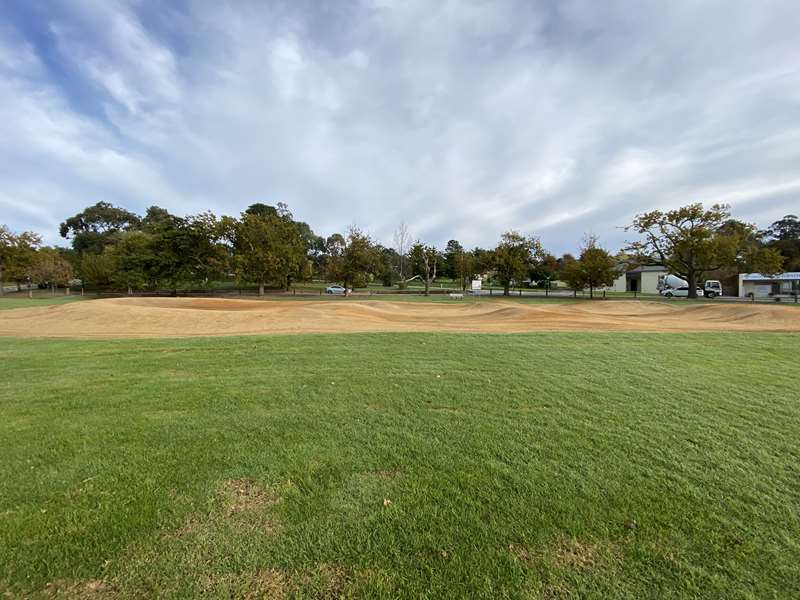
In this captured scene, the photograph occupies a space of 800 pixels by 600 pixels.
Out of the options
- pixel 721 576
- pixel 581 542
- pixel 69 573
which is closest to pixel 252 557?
pixel 69 573

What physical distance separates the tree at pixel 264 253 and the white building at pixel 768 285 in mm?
49965

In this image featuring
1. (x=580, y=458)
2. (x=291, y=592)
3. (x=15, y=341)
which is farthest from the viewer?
(x=15, y=341)

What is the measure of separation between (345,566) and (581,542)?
145 centimetres

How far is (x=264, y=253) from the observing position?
3719 cm

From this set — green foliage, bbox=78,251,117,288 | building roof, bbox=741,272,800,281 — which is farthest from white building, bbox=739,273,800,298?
green foliage, bbox=78,251,117,288

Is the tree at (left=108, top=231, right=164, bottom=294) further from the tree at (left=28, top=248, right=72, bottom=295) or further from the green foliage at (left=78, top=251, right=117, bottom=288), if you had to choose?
the tree at (left=28, top=248, right=72, bottom=295)

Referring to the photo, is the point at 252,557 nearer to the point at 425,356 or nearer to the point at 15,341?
the point at 425,356

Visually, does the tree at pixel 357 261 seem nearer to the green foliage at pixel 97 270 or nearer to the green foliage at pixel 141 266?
the green foliage at pixel 141 266

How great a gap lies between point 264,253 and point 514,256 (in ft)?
89.0

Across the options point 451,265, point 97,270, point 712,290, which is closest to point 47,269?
point 97,270

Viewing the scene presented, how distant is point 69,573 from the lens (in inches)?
77.2

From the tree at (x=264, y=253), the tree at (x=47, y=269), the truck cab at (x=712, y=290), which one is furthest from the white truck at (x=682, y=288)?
the tree at (x=47, y=269)

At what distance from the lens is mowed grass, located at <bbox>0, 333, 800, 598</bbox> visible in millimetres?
1963

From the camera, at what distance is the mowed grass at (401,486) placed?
6.44 ft
